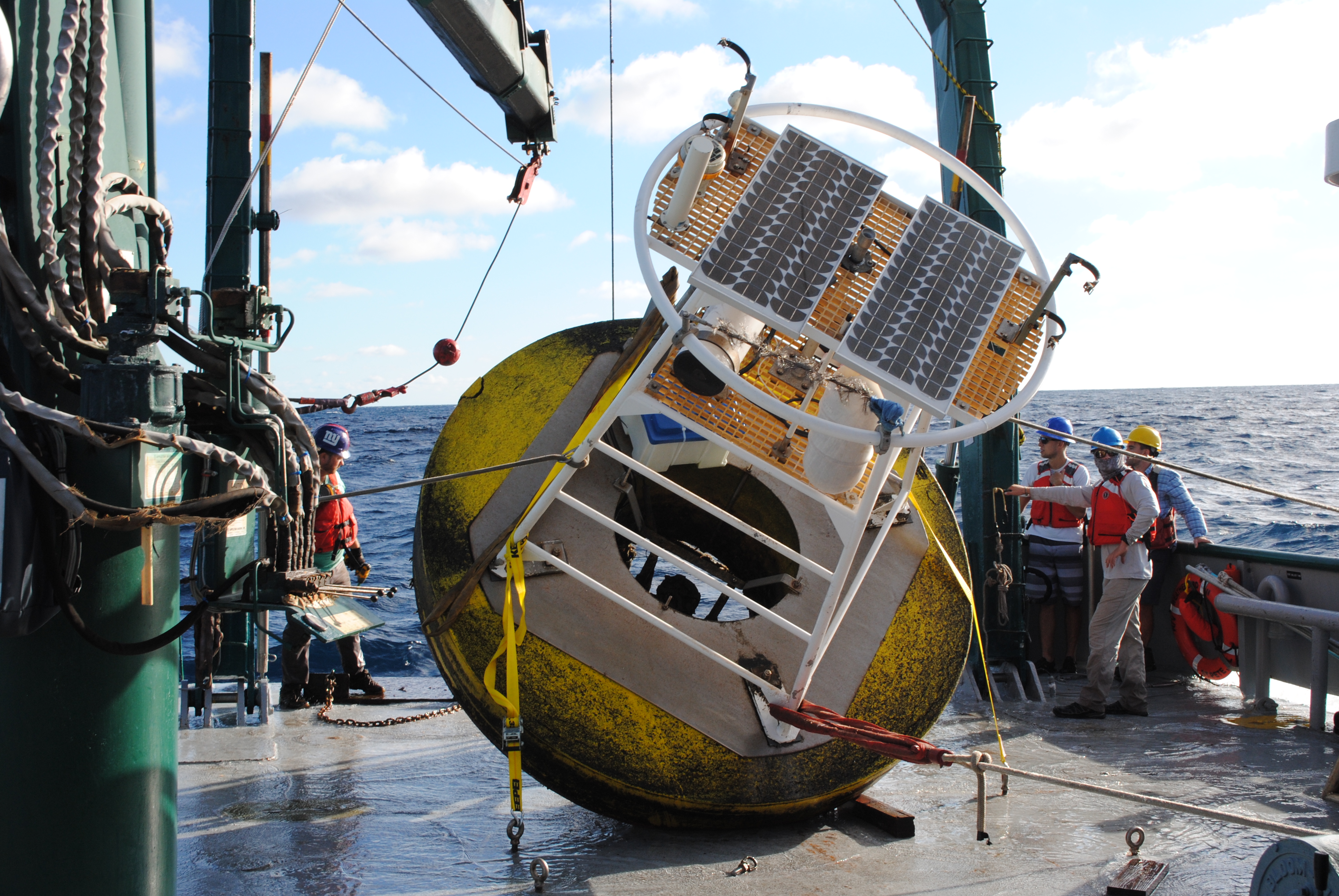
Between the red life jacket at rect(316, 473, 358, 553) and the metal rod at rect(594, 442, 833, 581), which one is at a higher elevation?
the metal rod at rect(594, 442, 833, 581)

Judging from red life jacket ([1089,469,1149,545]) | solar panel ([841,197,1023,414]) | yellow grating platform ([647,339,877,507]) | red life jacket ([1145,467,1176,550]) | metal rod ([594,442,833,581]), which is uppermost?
solar panel ([841,197,1023,414])

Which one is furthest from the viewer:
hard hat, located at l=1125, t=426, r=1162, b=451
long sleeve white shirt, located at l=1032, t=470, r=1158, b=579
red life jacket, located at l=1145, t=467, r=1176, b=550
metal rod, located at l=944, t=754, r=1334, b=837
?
red life jacket, located at l=1145, t=467, r=1176, b=550

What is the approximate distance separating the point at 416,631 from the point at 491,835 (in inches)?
315

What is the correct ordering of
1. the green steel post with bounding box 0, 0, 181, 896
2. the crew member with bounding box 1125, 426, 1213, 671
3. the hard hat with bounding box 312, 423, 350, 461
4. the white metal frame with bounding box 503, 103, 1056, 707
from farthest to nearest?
the crew member with bounding box 1125, 426, 1213, 671
the hard hat with bounding box 312, 423, 350, 461
the white metal frame with bounding box 503, 103, 1056, 707
the green steel post with bounding box 0, 0, 181, 896

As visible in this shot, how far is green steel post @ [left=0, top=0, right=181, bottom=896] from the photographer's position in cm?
262

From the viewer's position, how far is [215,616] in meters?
5.94

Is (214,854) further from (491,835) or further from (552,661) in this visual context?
(552,661)

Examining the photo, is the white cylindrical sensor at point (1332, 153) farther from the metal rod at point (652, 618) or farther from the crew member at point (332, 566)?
the crew member at point (332, 566)

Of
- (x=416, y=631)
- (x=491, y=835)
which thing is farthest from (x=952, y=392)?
(x=416, y=631)

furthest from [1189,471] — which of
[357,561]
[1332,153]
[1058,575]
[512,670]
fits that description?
[357,561]

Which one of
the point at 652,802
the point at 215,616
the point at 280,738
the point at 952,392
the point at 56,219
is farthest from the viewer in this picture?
the point at 215,616

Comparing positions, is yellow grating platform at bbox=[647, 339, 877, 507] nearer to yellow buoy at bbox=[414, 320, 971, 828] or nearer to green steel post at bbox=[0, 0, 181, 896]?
yellow buoy at bbox=[414, 320, 971, 828]

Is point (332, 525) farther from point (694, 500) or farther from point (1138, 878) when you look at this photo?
point (1138, 878)

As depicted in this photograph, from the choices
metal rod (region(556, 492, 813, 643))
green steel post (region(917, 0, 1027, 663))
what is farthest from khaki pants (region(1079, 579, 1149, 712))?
metal rod (region(556, 492, 813, 643))
